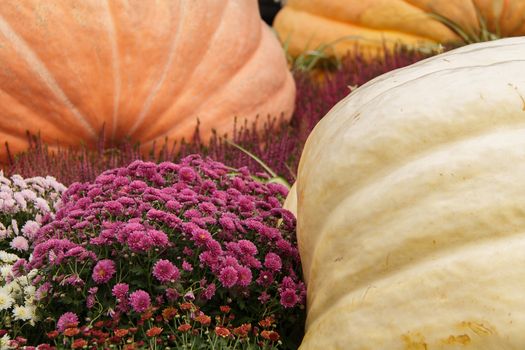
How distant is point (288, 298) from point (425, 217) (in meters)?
0.41

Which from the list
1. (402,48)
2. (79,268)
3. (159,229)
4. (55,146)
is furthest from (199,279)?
(402,48)

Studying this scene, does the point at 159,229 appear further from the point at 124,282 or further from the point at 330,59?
the point at 330,59

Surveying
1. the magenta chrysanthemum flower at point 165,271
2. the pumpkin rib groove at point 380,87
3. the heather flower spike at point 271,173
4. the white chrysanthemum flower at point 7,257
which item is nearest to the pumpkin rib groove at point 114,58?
the heather flower spike at point 271,173

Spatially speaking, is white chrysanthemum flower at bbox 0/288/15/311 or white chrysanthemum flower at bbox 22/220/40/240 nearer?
white chrysanthemum flower at bbox 0/288/15/311

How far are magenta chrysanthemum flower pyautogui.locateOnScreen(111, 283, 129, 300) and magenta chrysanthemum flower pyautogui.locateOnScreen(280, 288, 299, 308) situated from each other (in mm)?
341

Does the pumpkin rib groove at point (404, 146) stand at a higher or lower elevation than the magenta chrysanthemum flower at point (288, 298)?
higher

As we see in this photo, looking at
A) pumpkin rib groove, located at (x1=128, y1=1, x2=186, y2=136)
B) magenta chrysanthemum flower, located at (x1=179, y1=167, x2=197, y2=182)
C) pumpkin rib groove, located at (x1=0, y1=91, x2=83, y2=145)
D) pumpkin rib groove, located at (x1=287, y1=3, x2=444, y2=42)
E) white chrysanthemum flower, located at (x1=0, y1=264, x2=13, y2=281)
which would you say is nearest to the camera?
white chrysanthemum flower, located at (x1=0, y1=264, x2=13, y2=281)

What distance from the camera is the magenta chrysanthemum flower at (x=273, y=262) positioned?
189 centimetres

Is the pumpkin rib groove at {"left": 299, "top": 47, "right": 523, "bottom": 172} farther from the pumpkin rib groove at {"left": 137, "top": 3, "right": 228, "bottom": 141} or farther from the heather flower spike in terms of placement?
the pumpkin rib groove at {"left": 137, "top": 3, "right": 228, "bottom": 141}

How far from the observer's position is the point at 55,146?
3.11 meters

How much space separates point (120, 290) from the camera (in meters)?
1.73

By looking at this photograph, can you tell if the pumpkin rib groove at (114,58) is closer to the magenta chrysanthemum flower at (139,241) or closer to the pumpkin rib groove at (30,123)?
the pumpkin rib groove at (30,123)

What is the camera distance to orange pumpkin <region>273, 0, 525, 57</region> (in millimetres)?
3938

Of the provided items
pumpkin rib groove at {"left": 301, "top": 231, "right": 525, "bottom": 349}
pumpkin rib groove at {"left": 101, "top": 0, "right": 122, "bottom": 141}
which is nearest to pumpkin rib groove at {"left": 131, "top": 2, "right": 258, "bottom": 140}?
pumpkin rib groove at {"left": 101, "top": 0, "right": 122, "bottom": 141}
